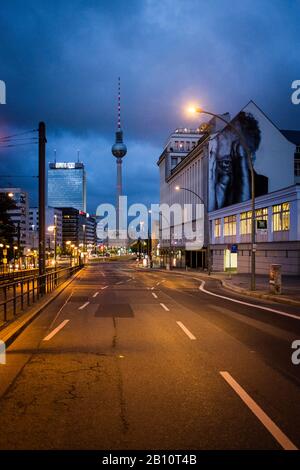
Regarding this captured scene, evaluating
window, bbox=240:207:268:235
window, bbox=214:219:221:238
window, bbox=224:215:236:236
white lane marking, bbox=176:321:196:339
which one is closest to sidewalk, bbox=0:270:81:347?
white lane marking, bbox=176:321:196:339

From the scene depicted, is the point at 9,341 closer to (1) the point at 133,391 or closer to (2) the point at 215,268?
(1) the point at 133,391

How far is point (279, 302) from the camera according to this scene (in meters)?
21.2

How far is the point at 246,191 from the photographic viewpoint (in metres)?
63.3

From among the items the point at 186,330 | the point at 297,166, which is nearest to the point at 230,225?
the point at 297,166

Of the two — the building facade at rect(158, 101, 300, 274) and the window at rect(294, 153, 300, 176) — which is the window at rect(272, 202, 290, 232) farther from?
the window at rect(294, 153, 300, 176)

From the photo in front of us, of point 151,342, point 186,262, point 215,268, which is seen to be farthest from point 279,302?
point 186,262

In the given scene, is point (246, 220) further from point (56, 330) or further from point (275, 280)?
point (56, 330)

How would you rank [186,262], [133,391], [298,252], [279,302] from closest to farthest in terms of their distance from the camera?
1. [133,391]
2. [279,302]
3. [298,252]
4. [186,262]

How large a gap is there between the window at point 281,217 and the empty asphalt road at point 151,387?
91.2 feet

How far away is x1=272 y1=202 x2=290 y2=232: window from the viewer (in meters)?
40.2

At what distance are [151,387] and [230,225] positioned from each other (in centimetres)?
5053

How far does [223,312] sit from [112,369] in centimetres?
944

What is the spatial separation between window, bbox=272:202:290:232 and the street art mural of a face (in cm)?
1763

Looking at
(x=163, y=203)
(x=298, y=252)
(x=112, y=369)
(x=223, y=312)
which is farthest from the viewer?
(x=163, y=203)
